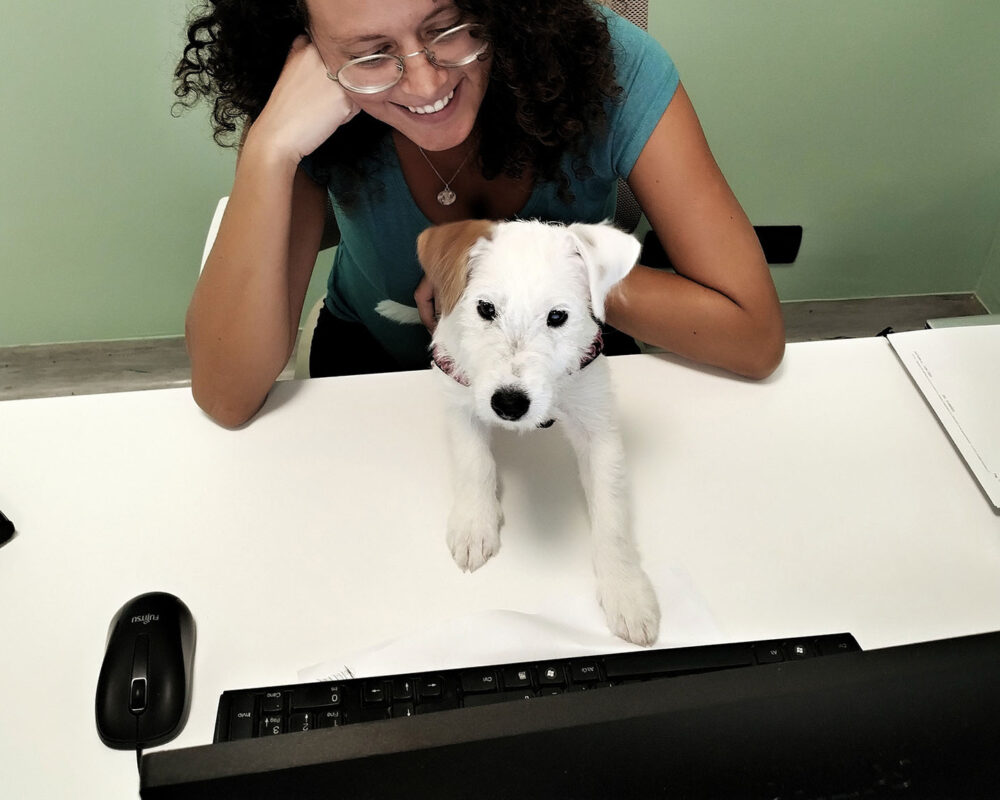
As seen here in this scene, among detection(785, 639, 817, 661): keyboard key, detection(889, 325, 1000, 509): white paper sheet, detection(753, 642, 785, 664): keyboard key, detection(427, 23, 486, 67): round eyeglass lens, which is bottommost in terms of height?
detection(753, 642, 785, 664): keyboard key

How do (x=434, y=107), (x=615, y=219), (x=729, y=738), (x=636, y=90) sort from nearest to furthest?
1. (x=729, y=738)
2. (x=434, y=107)
3. (x=636, y=90)
4. (x=615, y=219)

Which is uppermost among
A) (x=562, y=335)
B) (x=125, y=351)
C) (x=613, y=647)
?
(x=562, y=335)

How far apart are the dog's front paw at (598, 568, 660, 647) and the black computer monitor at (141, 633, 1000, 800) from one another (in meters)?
0.32

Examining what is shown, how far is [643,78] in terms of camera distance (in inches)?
36.9

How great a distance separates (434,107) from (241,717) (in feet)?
2.08

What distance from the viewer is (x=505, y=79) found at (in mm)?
875

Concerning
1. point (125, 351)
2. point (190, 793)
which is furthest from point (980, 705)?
point (125, 351)

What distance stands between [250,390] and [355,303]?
40 cm

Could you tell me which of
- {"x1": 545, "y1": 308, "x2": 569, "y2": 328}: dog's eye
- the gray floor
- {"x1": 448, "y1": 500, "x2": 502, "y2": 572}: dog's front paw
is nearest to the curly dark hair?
{"x1": 545, "y1": 308, "x2": 569, "y2": 328}: dog's eye

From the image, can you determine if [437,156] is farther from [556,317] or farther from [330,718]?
[330,718]

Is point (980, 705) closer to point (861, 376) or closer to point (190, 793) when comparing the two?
point (190, 793)

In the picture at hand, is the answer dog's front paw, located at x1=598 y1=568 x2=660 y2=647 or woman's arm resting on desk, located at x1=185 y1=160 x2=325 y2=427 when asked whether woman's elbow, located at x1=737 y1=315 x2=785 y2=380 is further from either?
woman's arm resting on desk, located at x1=185 y1=160 x2=325 y2=427

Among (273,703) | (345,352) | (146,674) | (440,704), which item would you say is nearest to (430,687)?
(440,704)

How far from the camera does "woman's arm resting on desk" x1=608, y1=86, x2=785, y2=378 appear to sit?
90cm
